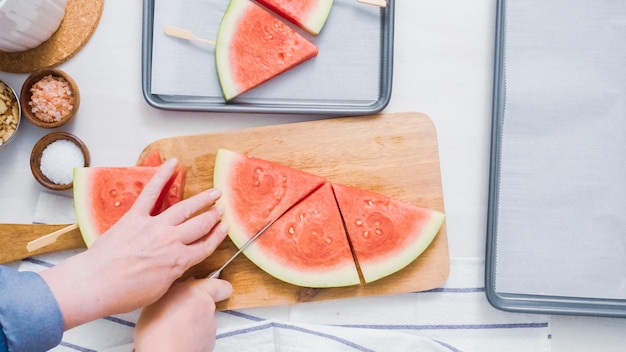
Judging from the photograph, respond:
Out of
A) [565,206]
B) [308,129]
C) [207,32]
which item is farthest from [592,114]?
[207,32]

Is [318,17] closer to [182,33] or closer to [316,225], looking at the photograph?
[182,33]

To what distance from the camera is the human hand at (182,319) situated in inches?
40.1

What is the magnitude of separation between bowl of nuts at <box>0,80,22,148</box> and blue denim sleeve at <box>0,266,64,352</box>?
28 centimetres

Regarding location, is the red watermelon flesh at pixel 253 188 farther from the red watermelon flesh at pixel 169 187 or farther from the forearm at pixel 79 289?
the forearm at pixel 79 289

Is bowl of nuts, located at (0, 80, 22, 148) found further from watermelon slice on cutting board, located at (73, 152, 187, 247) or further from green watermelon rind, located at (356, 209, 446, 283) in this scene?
green watermelon rind, located at (356, 209, 446, 283)

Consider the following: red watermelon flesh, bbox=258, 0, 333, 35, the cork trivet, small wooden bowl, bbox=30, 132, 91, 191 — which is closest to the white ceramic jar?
the cork trivet

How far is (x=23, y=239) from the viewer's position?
1101mm

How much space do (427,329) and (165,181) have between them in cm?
57

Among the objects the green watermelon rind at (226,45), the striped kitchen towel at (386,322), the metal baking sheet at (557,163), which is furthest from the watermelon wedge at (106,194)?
the metal baking sheet at (557,163)

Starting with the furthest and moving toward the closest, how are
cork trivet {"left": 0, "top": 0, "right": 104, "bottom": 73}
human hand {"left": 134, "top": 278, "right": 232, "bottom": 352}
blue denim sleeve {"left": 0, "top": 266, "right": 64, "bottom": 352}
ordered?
cork trivet {"left": 0, "top": 0, "right": 104, "bottom": 73}, human hand {"left": 134, "top": 278, "right": 232, "bottom": 352}, blue denim sleeve {"left": 0, "top": 266, "right": 64, "bottom": 352}

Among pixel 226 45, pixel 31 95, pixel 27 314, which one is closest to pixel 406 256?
pixel 226 45

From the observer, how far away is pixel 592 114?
3.57 ft

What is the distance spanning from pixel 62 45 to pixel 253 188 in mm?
467

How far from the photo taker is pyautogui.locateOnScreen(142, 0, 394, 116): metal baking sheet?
112cm
